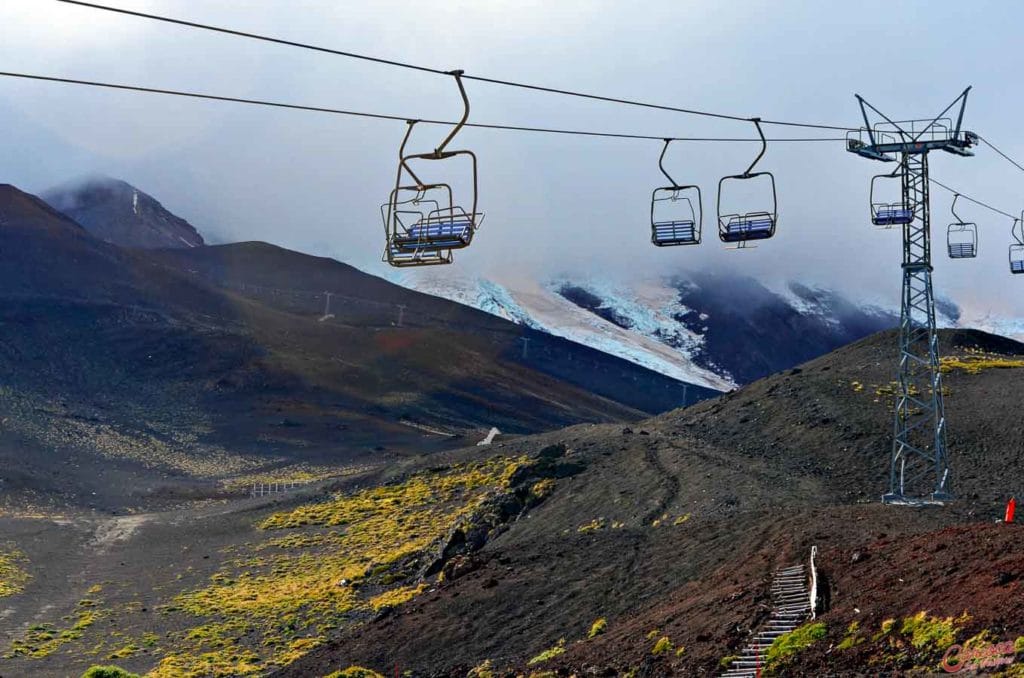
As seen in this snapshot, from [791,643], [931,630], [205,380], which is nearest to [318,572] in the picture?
[791,643]

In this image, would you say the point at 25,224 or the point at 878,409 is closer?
the point at 878,409

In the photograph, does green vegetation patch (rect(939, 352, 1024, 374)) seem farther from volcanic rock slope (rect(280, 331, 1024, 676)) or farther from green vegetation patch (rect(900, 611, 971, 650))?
green vegetation patch (rect(900, 611, 971, 650))

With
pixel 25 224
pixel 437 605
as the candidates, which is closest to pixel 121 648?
pixel 437 605

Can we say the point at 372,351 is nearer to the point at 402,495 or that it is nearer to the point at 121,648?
the point at 402,495

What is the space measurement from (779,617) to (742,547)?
371 inches

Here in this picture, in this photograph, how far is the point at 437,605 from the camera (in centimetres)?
4025

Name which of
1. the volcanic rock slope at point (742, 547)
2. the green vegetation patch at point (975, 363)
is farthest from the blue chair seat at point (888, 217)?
the green vegetation patch at point (975, 363)

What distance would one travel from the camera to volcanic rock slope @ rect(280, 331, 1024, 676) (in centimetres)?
2422

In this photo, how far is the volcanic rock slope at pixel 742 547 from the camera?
24219 mm

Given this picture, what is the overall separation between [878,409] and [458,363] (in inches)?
4385

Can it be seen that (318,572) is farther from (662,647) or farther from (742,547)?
(662,647)

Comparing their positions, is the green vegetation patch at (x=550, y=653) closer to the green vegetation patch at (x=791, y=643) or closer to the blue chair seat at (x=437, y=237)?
the green vegetation patch at (x=791, y=643)

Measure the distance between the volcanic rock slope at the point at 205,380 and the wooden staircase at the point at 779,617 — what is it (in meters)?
65.1

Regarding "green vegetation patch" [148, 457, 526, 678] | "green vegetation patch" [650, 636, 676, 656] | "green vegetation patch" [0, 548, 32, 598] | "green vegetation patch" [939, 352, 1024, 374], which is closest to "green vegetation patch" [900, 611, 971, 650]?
"green vegetation patch" [650, 636, 676, 656]
